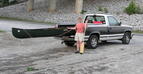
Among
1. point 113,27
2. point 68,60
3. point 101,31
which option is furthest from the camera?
point 113,27

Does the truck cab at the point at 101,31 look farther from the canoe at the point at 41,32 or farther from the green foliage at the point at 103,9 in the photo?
the green foliage at the point at 103,9

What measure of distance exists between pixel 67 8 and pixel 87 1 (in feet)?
14.6

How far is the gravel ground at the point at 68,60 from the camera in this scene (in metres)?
10.7

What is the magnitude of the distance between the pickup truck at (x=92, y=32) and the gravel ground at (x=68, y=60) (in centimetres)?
53

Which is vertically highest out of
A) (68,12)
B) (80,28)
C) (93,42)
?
(80,28)

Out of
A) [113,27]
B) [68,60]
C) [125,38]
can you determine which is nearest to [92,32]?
[113,27]

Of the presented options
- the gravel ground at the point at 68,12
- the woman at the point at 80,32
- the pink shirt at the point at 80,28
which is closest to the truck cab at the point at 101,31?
the woman at the point at 80,32

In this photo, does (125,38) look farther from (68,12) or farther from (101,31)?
(68,12)

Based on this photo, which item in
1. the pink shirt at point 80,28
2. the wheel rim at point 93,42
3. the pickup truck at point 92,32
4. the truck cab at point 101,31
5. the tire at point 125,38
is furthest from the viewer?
the tire at point 125,38

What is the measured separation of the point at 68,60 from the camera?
12.7 m

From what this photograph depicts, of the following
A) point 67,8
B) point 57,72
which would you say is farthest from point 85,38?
point 67,8

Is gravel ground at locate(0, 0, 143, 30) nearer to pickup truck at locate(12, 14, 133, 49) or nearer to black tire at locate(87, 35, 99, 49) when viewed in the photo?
pickup truck at locate(12, 14, 133, 49)

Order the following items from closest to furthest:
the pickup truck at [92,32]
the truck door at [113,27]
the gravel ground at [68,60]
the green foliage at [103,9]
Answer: the gravel ground at [68,60] < the pickup truck at [92,32] < the truck door at [113,27] < the green foliage at [103,9]

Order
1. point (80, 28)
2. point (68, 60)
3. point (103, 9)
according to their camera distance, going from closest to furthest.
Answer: point (68, 60)
point (80, 28)
point (103, 9)
